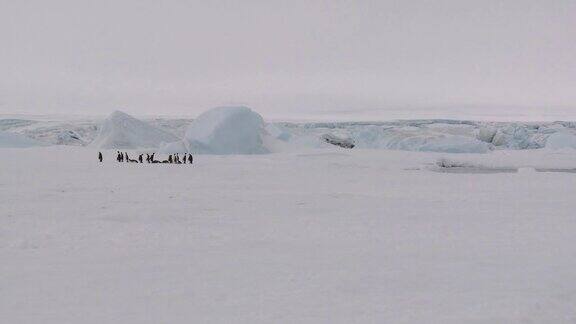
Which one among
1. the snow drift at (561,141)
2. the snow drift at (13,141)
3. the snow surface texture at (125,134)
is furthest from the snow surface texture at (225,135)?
the snow drift at (561,141)

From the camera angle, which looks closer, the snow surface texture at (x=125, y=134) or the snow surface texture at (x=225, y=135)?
the snow surface texture at (x=225, y=135)

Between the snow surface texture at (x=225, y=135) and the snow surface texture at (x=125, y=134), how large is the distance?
30.2 feet

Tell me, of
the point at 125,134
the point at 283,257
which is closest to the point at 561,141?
the point at 125,134

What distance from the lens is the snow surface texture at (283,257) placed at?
234 inches

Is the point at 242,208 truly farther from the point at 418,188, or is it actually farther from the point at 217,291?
the point at 418,188

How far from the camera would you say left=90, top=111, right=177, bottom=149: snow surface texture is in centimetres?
5075

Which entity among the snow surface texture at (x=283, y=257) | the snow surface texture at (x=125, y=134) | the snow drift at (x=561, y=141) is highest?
the snow surface texture at (x=283, y=257)

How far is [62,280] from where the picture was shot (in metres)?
6.85

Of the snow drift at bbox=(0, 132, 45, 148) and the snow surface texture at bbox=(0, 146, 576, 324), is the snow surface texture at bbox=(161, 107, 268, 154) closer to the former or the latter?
the snow drift at bbox=(0, 132, 45, 148)

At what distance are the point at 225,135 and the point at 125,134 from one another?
13.0 m

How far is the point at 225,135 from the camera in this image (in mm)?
42438

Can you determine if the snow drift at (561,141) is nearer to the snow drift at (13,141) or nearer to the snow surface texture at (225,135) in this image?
the snow surface texture at (225,135)

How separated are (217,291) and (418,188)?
13663 millimetres

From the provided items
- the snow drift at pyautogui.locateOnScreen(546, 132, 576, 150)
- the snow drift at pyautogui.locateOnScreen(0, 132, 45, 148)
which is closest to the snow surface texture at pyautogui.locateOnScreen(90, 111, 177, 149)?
the snow drift at pyautogui.locateOnScreen(0, 132, 45, 148)
